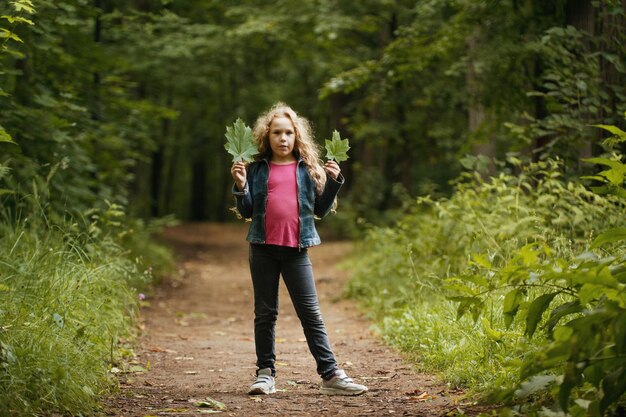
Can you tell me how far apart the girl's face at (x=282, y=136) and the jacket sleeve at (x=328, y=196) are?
1.26 ft

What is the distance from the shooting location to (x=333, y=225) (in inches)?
851

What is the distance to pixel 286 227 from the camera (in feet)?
16.9

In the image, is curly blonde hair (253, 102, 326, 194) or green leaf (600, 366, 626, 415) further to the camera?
curly blonde hair (253, 102, 326, 194)

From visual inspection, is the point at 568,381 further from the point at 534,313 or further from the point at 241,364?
the point at 241,364

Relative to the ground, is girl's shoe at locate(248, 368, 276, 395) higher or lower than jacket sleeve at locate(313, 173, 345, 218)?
lower

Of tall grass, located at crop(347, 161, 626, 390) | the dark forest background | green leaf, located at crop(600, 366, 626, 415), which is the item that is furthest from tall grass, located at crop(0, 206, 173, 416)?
green leaf, located at crop(600, 366, 626, 415)

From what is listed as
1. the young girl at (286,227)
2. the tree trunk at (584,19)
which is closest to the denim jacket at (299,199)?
the young girl at (286,227)

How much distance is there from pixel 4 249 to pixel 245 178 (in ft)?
7.83

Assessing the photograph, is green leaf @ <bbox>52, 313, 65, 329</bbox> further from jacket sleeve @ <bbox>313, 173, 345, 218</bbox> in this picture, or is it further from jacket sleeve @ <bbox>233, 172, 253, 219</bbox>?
jacket sleeve @ <bbox>313, 173, 345, 218</bbox>

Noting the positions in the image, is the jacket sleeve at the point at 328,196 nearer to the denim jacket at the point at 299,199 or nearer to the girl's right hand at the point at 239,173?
the denim jacket at the point at 299,199

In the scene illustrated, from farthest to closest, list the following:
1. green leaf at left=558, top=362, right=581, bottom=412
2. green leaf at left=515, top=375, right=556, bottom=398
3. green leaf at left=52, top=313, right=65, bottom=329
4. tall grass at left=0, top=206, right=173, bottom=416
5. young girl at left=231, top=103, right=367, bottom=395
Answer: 1. young girl at left=231, top=103, right=367, bottom=395
2. green leaf at left=52, top=313, right=65, bottom=329
3. tall grass at left=0, top=206, right=173, bottom=416
4. green leaf at left=515, top=375, right=556, bottom=398
5. green leaf at left=558, top=362, right=581, bottom=412

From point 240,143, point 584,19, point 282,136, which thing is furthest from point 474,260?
point 584,19

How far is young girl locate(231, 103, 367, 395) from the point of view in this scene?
514 centimetres

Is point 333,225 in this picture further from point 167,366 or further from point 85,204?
point 167,366
